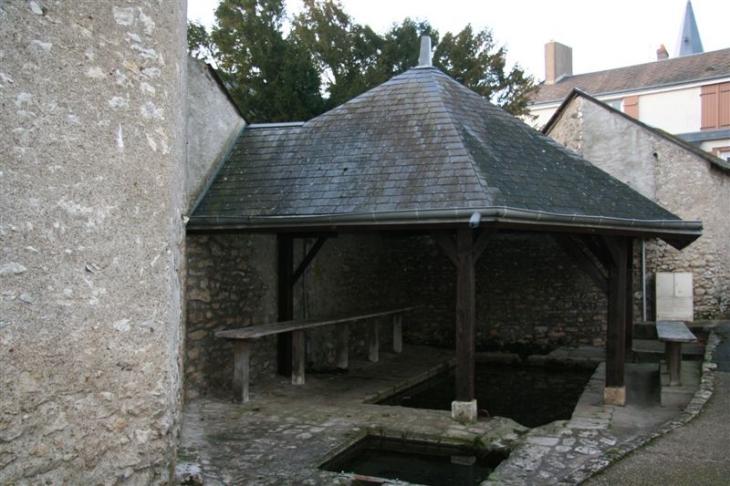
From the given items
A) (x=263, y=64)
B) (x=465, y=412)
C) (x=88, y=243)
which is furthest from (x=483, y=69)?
(x=88, y=243)

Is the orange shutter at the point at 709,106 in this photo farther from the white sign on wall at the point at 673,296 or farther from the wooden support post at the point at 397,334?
the wooden support post at the point at 397,334

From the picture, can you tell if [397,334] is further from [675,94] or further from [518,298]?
[675,94]

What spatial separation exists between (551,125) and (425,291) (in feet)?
20.6

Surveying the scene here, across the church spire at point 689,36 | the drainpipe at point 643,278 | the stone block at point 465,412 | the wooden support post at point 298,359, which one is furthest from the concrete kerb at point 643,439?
the church spire at point 689,36

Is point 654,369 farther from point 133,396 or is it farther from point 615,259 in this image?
point 133,396

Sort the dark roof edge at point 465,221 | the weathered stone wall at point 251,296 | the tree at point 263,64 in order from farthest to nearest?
the tree at point 263,64 → the weathered stone wall at point 251,296 → the dark roof edge at point 465,221

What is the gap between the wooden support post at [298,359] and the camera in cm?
794

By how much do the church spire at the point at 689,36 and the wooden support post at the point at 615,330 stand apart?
25.1 meters

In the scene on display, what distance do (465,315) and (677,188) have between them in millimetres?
8947

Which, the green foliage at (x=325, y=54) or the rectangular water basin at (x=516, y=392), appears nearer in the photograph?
the rectangular water basin at (x=516, y=392)

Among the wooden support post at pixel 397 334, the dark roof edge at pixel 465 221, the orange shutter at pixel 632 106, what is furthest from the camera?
the orange shutter at pixel 632 106

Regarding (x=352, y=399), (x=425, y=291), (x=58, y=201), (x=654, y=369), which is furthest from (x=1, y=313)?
(x=425, y=291)

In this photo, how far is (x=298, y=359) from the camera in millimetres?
8047

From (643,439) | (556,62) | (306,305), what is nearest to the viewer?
(643,439)
